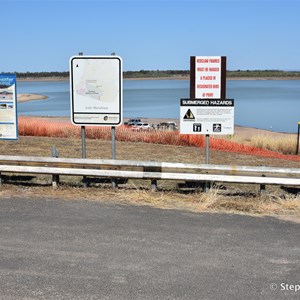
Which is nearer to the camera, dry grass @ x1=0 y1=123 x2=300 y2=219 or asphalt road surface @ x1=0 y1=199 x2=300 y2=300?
asphalt road surface @ x1=0 y1=199 x2=300 y2=300

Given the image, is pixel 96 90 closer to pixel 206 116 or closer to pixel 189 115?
pixel 189 115

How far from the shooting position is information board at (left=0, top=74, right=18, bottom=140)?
8.54 meters

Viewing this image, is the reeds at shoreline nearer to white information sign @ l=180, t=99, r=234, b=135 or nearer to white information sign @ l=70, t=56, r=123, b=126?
white information sign @ l=180, t=99, r=234, b=135

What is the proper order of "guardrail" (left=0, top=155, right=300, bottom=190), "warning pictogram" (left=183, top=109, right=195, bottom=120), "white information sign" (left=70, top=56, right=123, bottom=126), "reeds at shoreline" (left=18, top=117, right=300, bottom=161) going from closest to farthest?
"guardrail" (left=0, top=155, right=300, bottom=190)
"warning pictogram" (left=183, top=109, right=195, bottom=120)
"white information sign" (left=70, top=56, right=123, bottom=126)
"reeds at shoreline" (left=18, top=117, right=300, bottom=161)

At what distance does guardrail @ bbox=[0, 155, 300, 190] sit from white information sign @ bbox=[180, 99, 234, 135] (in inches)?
27.4

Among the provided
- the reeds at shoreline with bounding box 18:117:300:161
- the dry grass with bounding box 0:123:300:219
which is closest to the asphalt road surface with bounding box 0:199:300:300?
the dry grass with bounding box 0:123:300:219

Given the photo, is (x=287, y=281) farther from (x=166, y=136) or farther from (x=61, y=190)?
(x=166, y=136)

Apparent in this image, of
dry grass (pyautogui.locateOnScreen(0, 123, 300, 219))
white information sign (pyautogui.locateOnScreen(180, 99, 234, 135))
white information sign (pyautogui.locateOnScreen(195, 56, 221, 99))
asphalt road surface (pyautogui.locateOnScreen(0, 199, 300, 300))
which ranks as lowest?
asphalt road surface (pyautogui.locateOnScreen(0, 199, 300, 300))

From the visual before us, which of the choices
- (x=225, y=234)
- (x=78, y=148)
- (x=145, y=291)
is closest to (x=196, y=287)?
(x=145, y=291)

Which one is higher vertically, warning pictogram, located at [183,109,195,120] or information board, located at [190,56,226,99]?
information board, located at [190,56,226,99]

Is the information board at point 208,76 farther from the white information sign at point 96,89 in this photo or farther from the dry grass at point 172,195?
the dry grass at point 172,195

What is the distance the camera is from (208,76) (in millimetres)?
7797

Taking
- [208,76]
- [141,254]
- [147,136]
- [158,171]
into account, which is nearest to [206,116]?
[208,76]

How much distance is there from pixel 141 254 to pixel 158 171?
114 inches
